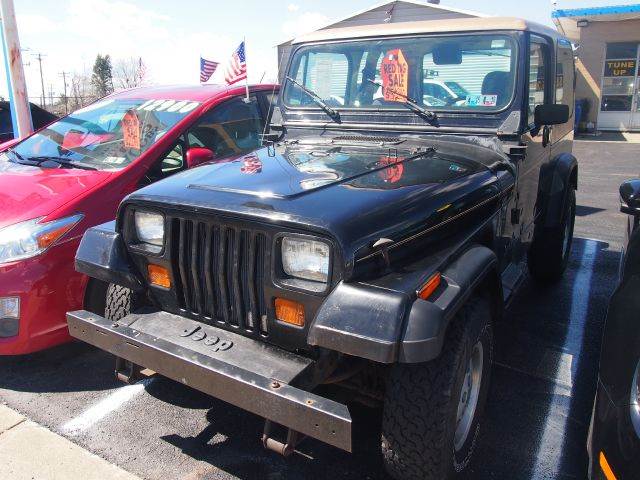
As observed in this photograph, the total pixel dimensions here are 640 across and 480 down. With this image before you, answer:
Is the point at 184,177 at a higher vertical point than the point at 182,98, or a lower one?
lower

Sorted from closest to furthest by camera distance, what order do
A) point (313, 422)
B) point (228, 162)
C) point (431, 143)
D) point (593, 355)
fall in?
point (313, 422) → point (228, 162) → point (431, 143) → point (593, 355)

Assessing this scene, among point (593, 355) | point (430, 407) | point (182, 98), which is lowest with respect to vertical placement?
point (593, 355)

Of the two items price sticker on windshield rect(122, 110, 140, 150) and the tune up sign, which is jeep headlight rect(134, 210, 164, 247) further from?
the tune up sign

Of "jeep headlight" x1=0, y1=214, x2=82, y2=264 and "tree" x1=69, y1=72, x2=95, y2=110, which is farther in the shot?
"tree" x1=69, y1=72, x2=95, y2=110

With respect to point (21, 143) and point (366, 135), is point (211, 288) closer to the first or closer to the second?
point (366, 135)

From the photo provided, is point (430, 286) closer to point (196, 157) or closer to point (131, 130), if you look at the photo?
point (196, 157)

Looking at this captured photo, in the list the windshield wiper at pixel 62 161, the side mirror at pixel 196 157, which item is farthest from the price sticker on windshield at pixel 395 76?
the windshield wiper at pixel 62 161

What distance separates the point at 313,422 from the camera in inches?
75.8

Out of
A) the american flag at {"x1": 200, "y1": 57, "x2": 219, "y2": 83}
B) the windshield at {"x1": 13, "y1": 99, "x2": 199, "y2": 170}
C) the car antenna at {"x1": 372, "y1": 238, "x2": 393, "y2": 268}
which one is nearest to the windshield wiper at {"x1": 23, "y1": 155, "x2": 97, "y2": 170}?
the windshield at {"x1": 13, "y1": 99, "x2": 199, "y2": 170}

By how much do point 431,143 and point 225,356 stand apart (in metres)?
1.86

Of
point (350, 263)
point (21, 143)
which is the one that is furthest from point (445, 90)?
point (21, 143)

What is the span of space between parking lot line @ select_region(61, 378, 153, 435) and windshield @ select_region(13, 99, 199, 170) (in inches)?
62.0

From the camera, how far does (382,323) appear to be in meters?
1.91

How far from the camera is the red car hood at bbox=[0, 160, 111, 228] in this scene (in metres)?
3.40
